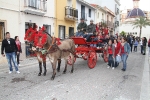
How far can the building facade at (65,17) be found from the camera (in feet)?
57.0

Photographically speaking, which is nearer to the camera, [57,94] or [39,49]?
[57,94]

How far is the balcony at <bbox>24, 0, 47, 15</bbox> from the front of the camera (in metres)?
13.0

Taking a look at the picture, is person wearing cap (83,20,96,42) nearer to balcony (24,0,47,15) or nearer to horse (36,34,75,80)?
horse (36,34,75,80)

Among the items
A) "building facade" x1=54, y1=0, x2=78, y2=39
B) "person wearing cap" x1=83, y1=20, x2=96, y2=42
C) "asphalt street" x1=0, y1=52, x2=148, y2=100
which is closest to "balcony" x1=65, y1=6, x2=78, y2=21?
"building facade" x1=54, y1=0, x2=78, y2=39

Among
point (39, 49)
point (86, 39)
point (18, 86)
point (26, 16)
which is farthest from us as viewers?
A: point (26, 16)

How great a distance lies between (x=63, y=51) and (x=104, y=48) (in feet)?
12.1

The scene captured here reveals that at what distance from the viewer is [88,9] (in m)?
25.1

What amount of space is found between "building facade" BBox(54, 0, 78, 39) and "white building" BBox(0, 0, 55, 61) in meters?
1.23

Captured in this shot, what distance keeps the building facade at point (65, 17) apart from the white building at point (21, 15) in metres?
1.23

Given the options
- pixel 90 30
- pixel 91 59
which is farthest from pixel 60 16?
pixel 91 59

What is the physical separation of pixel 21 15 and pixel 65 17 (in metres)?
6.41

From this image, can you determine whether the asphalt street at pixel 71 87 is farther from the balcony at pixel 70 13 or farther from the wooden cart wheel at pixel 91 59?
the balcony at pixel 70 13

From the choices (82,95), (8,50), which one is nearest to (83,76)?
(82,95)

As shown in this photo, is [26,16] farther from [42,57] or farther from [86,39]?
[42,57]
